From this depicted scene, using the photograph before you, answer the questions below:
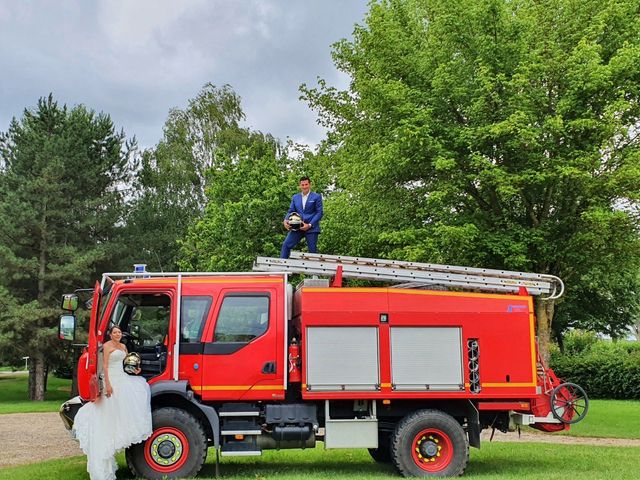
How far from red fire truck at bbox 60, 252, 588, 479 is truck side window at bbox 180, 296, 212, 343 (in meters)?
0.01

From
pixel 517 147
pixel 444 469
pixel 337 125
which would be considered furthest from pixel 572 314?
pixel 444 469

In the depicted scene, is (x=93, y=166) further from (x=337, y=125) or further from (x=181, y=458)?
(x=181, y=458)

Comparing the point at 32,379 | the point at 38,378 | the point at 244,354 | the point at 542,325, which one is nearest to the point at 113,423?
the point at 244,354

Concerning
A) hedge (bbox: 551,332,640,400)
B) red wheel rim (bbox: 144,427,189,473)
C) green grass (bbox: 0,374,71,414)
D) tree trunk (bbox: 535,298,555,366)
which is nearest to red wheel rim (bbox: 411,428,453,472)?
red wheel rim (bbox: 144,427,189,473)

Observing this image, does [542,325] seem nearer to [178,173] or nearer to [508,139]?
[508,139]

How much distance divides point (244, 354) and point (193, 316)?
2.96ft

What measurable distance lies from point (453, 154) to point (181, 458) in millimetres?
11007

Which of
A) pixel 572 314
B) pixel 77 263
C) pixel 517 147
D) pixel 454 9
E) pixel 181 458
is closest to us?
pixel 181 458

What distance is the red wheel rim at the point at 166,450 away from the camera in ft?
29.9

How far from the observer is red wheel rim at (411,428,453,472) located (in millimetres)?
9531

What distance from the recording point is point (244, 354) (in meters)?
9.43

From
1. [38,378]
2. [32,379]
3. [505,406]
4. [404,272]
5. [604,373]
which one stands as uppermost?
[404,272]

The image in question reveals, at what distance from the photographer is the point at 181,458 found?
9.12 meters

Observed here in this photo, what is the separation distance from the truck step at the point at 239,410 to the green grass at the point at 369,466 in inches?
34.9
